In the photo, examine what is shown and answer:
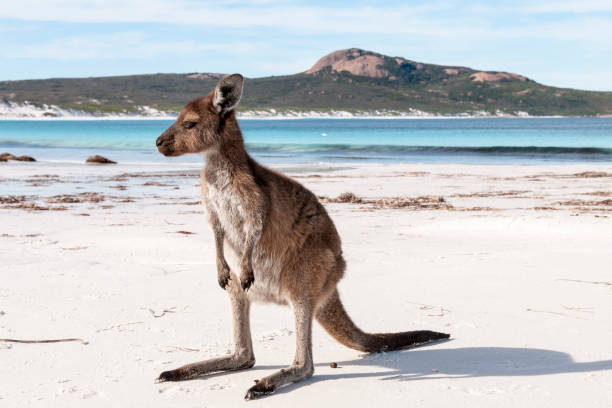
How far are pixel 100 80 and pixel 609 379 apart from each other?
522 feet

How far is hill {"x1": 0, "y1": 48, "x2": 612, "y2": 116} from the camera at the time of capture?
126m

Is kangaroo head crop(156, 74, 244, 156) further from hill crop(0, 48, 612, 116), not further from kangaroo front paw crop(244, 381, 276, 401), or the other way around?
hill crop(0, 48, 612, 116)

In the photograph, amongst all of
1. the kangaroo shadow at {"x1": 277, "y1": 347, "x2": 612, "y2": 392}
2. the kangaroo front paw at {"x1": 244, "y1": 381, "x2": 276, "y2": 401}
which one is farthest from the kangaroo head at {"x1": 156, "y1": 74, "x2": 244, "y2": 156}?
the kangaroo shadow at {"x1": 277, "y1": 347, "x2": 612, "y2": 392}

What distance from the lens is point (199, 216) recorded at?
9.14 m

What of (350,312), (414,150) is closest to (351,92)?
(414,150)

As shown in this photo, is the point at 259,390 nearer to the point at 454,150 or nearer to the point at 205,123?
the point at 205,123

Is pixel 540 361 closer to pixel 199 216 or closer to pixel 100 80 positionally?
pixel 199 216

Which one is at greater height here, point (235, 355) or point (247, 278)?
point (247, 278)

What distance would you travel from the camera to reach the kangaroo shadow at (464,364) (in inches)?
126

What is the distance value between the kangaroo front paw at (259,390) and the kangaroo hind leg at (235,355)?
1.23ft

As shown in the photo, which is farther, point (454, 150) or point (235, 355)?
point (454, 150)

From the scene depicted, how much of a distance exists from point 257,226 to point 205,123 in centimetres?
55

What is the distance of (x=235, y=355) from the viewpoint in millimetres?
3365

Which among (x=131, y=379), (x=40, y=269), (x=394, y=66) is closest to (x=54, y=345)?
(x=131, y=379)
